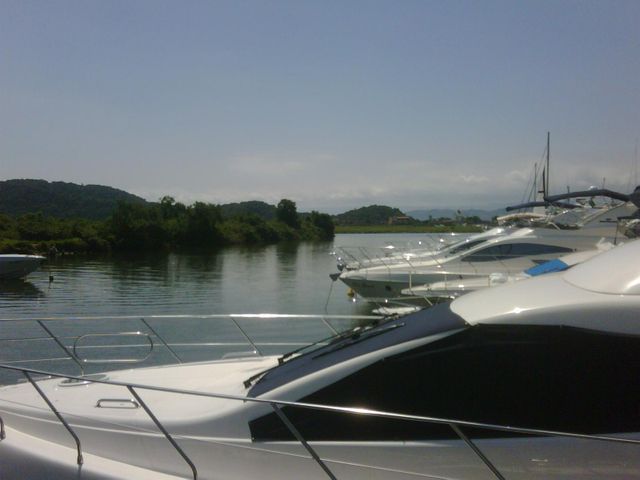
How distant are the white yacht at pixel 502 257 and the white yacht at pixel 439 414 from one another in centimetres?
1214

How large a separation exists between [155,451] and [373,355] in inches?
45.8

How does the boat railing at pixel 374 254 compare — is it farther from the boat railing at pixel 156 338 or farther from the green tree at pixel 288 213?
the green tree at pixel 288 213

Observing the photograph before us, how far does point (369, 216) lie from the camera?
256 feet

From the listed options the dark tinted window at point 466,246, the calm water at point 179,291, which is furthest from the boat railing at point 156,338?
the dark tinted window at point 466,246

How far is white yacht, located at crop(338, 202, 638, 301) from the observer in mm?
15383

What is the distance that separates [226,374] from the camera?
4215 millimetres

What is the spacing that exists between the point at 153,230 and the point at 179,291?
115 feet

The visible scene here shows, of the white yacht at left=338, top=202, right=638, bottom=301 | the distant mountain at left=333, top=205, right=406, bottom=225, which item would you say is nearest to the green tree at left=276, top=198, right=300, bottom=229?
the distant mountain at left=333, top=205, right=406, bottom=225

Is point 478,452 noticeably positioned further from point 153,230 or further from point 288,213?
point 288,213

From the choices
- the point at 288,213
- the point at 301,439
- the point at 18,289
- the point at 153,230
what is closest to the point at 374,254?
the point at 18,289

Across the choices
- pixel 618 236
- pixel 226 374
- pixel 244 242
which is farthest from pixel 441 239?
pixel 244 242

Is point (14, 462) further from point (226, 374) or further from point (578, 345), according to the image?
point (578, 345)

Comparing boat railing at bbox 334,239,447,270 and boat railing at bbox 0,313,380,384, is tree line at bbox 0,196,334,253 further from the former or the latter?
boat railing at bbox 0,313,380,384

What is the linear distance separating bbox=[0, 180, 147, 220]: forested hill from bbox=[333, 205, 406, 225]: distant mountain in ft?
89.1
